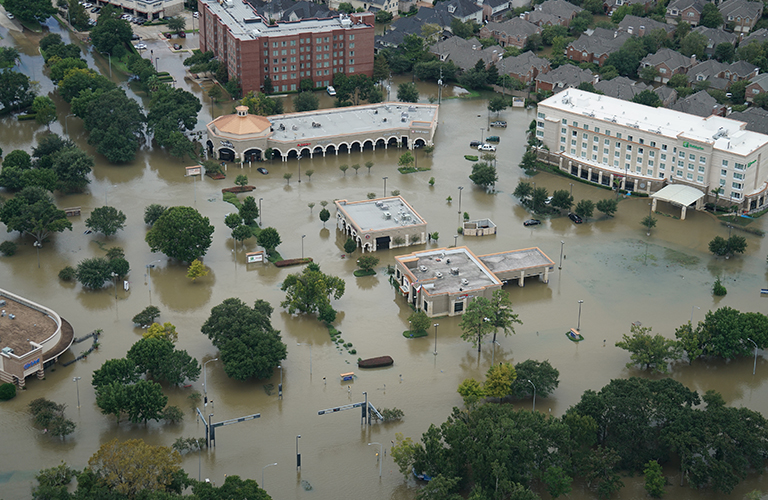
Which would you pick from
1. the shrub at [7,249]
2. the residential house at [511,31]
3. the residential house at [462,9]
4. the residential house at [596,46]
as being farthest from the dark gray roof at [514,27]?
the shrub at [7,249]

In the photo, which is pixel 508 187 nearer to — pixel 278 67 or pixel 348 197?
pixel 348 197

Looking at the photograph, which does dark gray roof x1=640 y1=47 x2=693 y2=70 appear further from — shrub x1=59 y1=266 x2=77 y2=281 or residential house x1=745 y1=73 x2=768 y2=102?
shrub x1=59 y1=266 x2=77 y2=281

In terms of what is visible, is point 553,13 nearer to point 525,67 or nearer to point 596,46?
point 596,46

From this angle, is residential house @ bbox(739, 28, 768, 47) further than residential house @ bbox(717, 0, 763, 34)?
No

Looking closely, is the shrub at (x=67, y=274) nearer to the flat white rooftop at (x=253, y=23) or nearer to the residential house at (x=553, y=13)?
the flat white rooftop at (x=253, y=23)

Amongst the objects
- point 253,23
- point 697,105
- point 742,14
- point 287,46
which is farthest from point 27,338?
point 742,14

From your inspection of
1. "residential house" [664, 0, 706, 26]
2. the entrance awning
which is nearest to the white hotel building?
the entrance awning

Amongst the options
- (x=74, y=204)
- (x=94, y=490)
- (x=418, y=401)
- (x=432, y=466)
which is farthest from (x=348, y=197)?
(x=94, y=490)
